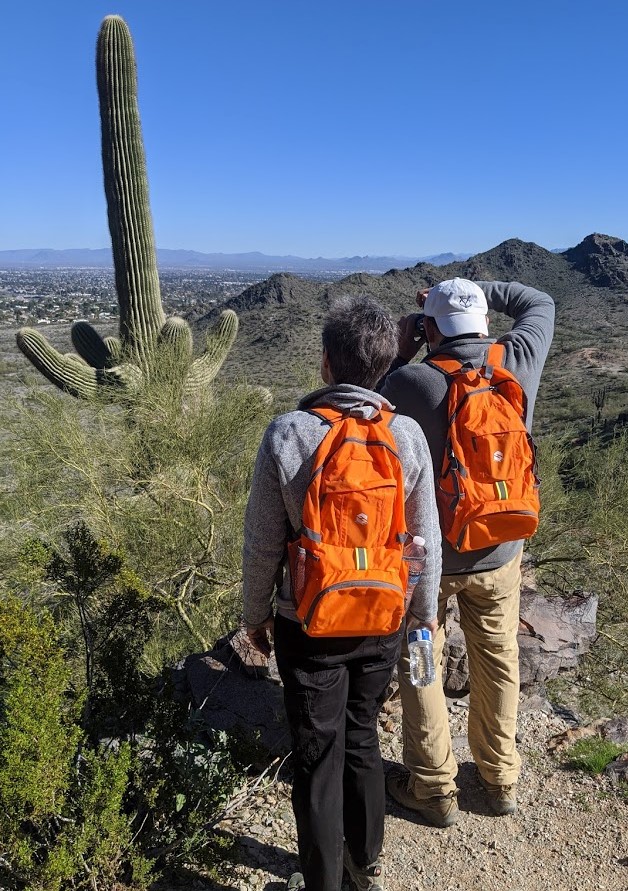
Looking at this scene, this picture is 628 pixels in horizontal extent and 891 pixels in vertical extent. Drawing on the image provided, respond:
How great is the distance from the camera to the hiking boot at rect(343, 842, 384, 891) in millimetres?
2227

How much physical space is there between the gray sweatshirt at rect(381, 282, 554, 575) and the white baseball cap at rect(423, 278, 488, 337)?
0.04m

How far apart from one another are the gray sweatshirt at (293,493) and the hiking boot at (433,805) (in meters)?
1.00

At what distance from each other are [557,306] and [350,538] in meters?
32.6

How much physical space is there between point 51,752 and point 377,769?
0.95 metres

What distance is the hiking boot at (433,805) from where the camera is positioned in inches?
104

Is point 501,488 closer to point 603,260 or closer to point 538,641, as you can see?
point 538,641

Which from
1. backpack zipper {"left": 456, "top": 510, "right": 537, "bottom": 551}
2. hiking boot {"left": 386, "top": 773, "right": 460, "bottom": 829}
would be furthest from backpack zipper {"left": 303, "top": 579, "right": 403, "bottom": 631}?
hiking boot {"left": 386, "top": 773, "right": 460, "bottom": 829}

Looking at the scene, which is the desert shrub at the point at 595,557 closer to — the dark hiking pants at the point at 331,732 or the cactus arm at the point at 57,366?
the dark hiking pants at the point at 331,732

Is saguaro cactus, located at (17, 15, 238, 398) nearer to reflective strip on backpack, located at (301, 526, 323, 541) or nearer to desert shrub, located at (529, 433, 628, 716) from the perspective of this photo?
desert shrub, located at (529, 433, 628, 716)

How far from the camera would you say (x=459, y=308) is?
2373mm

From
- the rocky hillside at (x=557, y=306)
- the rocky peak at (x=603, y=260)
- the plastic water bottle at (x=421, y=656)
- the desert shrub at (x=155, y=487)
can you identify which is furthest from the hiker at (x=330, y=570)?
the rocky peak at (x=603, y=260)

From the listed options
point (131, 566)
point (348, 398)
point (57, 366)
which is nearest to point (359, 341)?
point (348, 398)

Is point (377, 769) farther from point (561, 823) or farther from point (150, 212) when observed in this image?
point (150, 212)

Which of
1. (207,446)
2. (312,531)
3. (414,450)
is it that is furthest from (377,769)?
(207,446)
